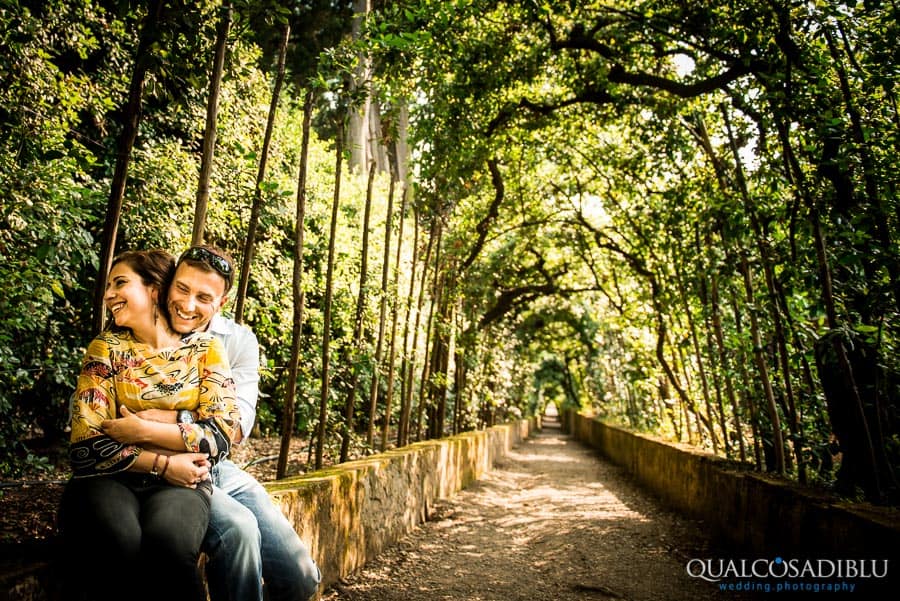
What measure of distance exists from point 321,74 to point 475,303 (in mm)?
6928

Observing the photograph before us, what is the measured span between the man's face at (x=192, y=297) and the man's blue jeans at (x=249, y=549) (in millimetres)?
470

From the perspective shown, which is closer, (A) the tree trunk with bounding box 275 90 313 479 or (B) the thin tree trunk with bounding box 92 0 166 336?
(B) the thin tree trunk with bounding box 92 0 166 336

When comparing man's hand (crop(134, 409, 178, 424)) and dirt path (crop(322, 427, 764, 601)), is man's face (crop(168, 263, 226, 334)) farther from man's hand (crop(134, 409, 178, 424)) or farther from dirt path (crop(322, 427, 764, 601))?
dirt path (crop(322, 427, 764, 601))

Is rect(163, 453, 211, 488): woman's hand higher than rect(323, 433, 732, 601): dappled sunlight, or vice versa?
rect(163, 453, 211, 488): woman's hand

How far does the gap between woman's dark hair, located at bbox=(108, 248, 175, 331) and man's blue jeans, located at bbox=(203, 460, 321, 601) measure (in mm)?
554

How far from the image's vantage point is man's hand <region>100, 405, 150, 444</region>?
1.44 meters

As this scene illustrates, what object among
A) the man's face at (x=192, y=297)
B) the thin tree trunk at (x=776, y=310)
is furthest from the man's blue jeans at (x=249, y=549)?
the thin tree trunk at (x=776, y=310)

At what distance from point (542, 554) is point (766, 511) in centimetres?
155

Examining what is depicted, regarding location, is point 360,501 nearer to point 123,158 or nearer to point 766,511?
point 123,158

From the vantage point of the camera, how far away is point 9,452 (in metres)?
4.00

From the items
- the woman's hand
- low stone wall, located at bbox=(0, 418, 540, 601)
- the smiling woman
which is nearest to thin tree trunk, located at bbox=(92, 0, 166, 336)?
the smiling woman

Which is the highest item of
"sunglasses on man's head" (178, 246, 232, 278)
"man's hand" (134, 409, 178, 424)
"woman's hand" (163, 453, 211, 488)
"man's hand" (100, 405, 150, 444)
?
"sunglasses on man's head" (178, 246, 232, 278)

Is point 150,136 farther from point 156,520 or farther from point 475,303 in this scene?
point 475,303

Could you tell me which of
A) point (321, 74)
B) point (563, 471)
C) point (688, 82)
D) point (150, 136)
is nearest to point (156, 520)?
point (321, 74)
